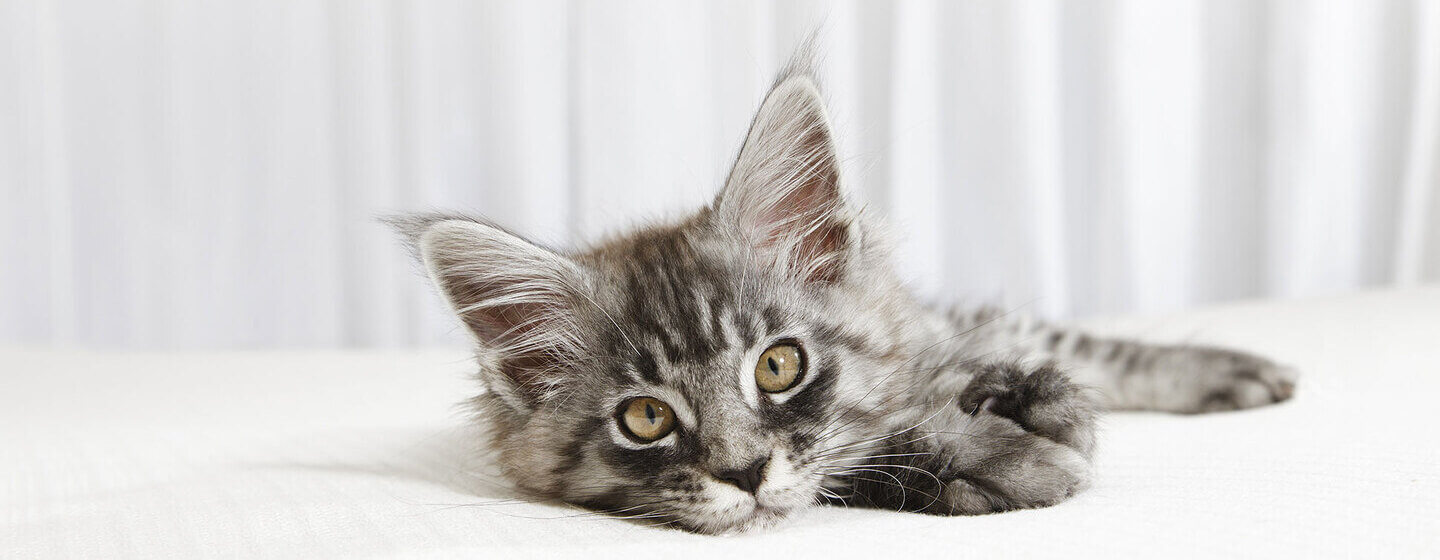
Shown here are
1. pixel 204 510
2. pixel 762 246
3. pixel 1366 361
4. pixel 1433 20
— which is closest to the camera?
pixel 204 510

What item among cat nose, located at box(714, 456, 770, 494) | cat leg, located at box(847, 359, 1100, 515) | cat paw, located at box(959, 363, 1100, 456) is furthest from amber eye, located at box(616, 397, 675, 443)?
cat paw, located at box(959, 363, 1100, 456)

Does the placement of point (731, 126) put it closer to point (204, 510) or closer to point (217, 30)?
point (217, 30)

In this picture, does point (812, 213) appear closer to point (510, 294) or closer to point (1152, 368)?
point (510, 294)

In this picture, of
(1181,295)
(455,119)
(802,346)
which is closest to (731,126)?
(455,119)

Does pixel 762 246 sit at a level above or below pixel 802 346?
above

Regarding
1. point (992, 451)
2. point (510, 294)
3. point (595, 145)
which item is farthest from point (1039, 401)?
point (595, 145)

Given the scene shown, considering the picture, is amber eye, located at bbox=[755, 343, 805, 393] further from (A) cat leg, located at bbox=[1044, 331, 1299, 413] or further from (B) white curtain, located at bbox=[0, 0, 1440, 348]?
(B) white curtain, located at bbox=[0, 0, 1440, 348]

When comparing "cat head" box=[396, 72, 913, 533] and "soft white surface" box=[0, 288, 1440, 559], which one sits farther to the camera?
"cat head" box=[396, 72, 913, 533]
